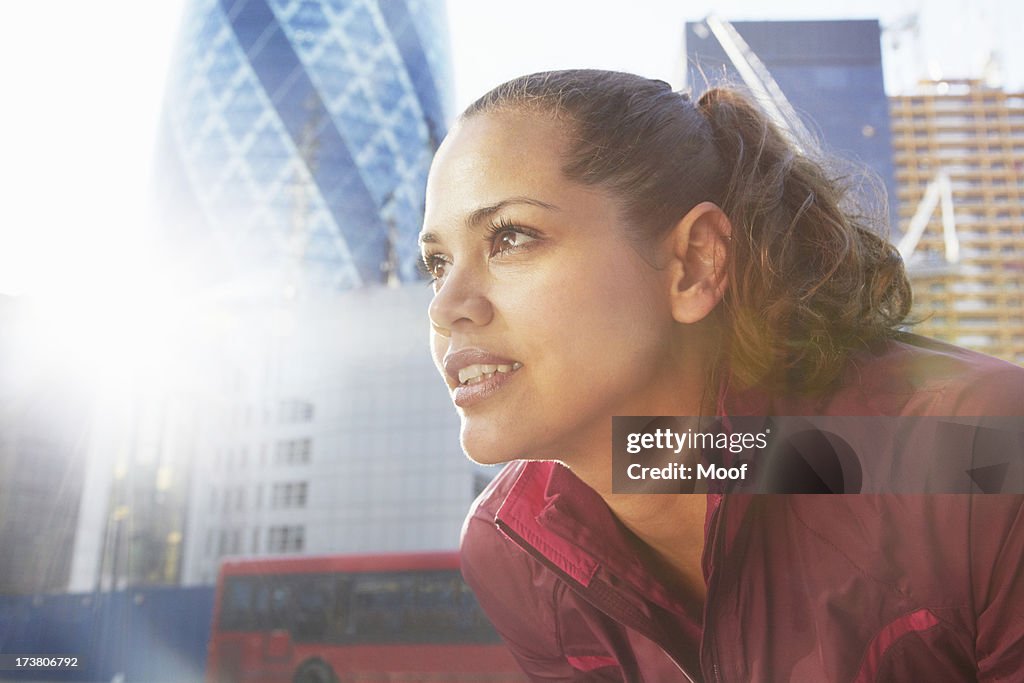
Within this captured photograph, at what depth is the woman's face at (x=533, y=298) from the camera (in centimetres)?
52

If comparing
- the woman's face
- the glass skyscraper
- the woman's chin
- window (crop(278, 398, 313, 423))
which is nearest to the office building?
the woman's face

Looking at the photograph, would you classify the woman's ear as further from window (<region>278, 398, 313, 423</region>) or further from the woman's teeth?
window (<region>278, 398, 313, 423</region>)

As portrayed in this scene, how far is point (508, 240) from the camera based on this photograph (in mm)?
538

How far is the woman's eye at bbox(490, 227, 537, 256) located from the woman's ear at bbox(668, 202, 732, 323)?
0.36ft

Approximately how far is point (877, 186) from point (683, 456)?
348 millimetres

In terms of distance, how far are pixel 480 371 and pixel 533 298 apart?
0.06 meters

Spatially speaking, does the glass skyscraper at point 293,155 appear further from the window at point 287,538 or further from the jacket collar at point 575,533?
the jacket collar at point 575,533

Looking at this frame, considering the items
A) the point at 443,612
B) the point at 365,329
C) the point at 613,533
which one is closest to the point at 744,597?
the point at 613,533

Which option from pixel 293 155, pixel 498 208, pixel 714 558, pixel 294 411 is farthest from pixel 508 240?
pixel 293 155

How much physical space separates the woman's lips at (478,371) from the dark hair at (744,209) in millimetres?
136

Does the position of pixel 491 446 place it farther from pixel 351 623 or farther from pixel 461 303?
pixel 351 623

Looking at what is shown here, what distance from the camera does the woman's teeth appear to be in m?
0.53

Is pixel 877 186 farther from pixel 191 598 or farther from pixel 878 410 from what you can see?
pixel 191 598

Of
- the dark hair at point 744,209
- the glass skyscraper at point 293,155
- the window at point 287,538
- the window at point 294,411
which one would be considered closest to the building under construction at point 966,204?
the dark hair at point 744,209
